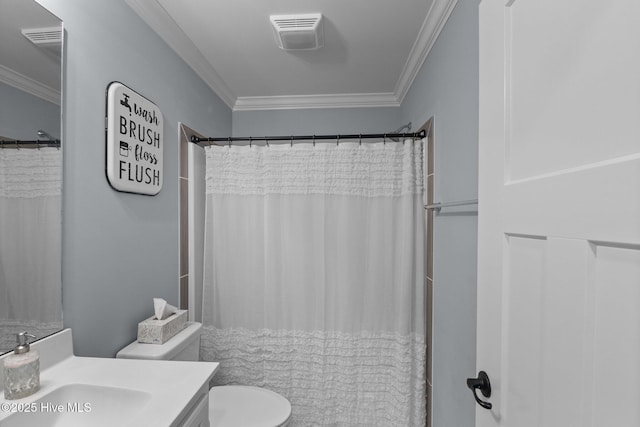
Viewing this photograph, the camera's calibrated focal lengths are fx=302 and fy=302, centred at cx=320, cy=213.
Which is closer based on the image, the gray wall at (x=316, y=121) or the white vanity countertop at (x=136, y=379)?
the white vanity countertop at (x=136, y=379)

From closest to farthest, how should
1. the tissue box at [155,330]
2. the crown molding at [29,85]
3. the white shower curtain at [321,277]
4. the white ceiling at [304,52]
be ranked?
1. the crown molding at [29,85]
2. the tissue box at [155,330]
3. the white ceiling at [304,52]
4. the white shower curtain at [321,277]

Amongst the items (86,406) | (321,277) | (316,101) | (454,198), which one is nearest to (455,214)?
(454,198)

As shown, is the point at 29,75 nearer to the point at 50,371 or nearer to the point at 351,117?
the point at 50,371

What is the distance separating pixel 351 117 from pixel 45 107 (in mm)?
2113

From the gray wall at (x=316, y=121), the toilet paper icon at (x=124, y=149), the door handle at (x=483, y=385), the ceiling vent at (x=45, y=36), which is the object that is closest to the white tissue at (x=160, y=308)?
the toilet paper icon at (x=124, y=149)

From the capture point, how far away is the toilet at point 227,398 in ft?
4.28

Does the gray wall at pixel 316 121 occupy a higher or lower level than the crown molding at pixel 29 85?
higher

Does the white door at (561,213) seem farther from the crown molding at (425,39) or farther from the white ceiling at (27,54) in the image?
the white ceiling at (27,54)

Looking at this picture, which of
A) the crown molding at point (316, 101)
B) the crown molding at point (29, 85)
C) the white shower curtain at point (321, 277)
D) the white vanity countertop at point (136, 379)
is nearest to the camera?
the white vanity countertop at point (136, 379)

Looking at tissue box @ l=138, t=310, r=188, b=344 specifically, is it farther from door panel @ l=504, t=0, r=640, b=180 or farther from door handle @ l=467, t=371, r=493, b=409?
door panel @ l=504, t=0, r=640, b=180

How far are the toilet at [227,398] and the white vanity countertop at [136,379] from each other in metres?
0.26

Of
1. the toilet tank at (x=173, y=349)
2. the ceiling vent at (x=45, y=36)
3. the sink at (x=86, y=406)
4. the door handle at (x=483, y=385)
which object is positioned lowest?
the toilet tank at (x=173, y=349)

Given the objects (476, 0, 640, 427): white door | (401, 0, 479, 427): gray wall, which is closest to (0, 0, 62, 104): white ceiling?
(476, 0, 640, 427): white door

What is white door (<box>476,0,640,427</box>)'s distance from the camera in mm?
441
